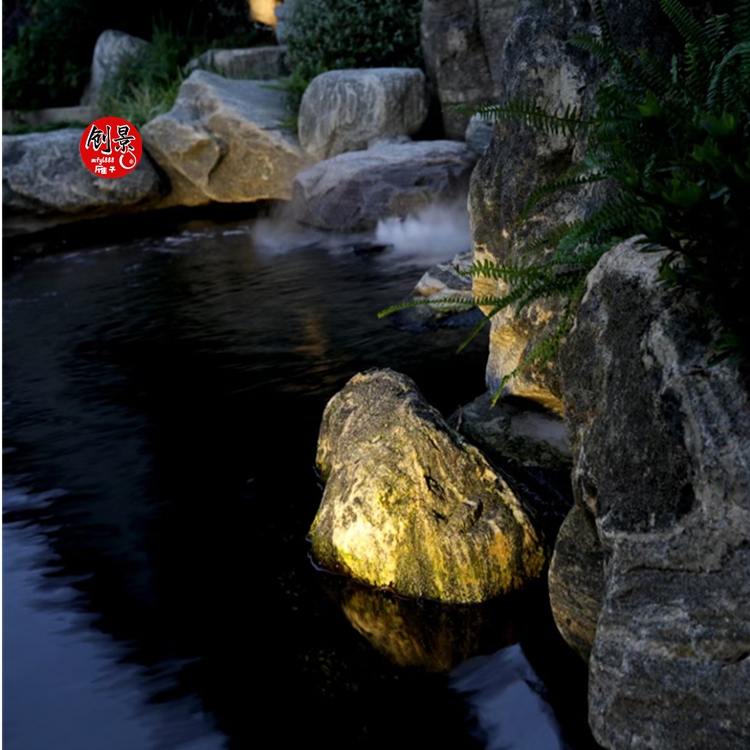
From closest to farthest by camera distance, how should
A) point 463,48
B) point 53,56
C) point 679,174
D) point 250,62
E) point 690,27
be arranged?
point 679,174, point 690,27, point 463,48, point 250,62, point 53,56

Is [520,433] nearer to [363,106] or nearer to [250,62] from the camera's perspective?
[363,106]

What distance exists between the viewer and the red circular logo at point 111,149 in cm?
1593

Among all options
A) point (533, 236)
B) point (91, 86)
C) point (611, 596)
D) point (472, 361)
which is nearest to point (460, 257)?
point (472, 361)

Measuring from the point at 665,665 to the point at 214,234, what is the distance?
13.1m

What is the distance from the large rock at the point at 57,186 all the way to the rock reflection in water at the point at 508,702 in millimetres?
13955

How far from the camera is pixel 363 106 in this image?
15359 millimetres

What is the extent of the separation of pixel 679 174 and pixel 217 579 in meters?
2.93

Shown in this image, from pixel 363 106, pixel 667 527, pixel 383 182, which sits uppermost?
pixel 363 106

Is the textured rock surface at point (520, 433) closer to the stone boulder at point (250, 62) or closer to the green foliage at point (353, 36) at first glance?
the green foliage at point (353, 36)

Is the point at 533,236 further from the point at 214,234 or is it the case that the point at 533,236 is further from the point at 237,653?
the point at 214,234

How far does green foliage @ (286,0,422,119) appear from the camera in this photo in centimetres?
1647

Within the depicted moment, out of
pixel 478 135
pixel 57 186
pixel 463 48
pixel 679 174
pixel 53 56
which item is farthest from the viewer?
pixel 53 56

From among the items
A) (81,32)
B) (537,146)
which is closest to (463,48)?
(81,32)

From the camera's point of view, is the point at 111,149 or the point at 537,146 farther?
the point at 111,149
